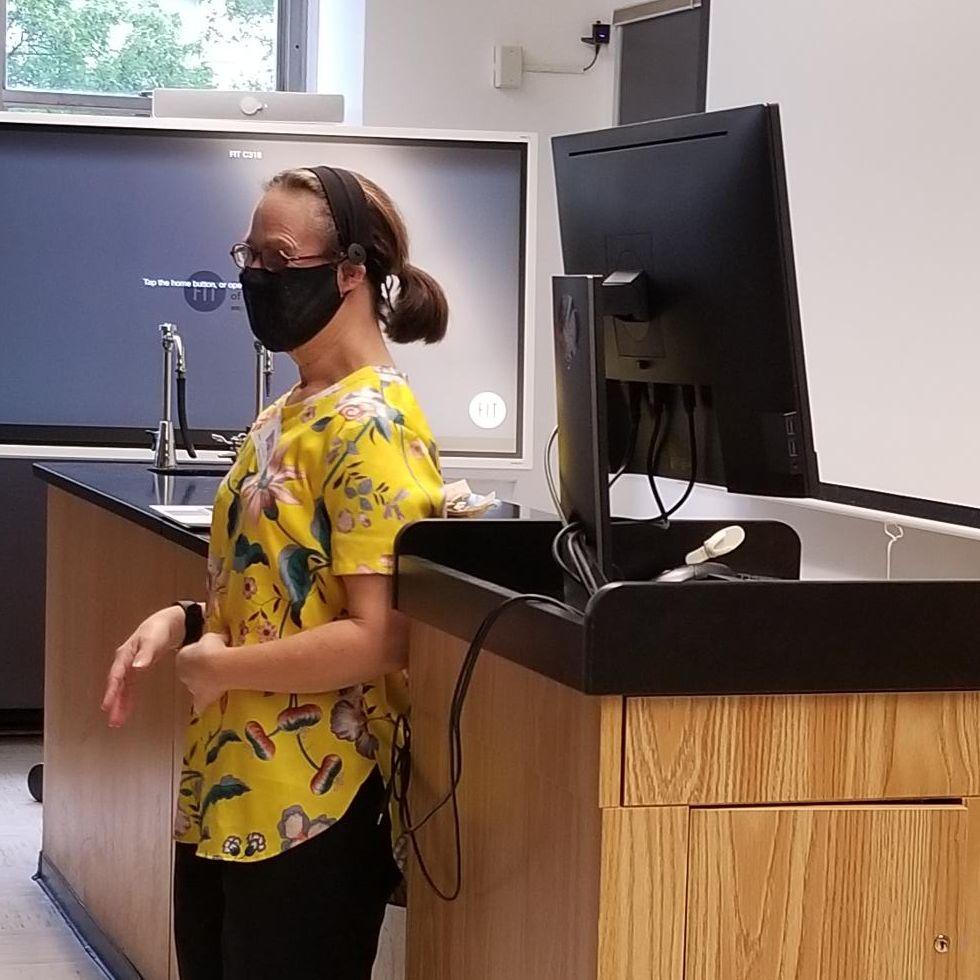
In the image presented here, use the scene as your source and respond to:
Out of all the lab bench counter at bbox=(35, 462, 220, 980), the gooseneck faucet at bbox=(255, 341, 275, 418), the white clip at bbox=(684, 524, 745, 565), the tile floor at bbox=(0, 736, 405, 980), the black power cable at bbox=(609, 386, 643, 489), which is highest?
the gooseneck faucet at bbox=(255, 341, 275, 418)

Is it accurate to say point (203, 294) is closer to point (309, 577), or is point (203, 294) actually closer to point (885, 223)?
point (885, 223)

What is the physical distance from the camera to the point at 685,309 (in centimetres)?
156

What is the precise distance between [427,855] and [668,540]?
0.43m

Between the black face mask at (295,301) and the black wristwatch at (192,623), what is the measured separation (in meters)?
0.35

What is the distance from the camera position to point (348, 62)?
5.38 meters

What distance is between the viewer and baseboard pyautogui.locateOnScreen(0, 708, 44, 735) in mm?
4851

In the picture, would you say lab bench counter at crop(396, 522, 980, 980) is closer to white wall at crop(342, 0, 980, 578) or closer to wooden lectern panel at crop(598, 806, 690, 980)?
wooden lectern panel at crop(598, 806, 690, 980)

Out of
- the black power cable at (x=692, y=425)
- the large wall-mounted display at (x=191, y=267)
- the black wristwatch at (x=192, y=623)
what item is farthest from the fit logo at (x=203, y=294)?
the black power cable at (x=692, y=425)

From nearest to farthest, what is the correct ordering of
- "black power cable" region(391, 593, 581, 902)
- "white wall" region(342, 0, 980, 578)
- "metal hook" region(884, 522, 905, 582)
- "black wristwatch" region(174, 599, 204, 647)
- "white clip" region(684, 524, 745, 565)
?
"black power cable" region(391, 593, 581, 902), "white clip" region(684, 524, 745, 565), "black wristwatch" region(174, 599, 204, 647), "metal hook" region(884, 522, 905, 582), "white wall" region(342, 0, 980, 578)

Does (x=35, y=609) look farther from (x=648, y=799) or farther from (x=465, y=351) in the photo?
(x=648, y=799)

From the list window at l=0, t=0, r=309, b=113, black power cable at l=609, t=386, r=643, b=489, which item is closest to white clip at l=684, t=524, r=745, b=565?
black power cable at l=609, t=386, r=643, b=489

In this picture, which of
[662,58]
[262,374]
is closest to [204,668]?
[262,374]

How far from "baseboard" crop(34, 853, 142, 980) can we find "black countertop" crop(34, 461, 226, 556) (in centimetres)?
80

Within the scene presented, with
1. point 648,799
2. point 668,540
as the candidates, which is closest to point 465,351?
point 668,540
